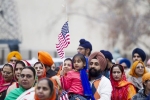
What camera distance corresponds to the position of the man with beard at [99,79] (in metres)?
11.6

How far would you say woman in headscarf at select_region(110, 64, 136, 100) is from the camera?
12.3 meters

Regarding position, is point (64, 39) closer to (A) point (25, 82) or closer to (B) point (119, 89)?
(B) point (119, 89)

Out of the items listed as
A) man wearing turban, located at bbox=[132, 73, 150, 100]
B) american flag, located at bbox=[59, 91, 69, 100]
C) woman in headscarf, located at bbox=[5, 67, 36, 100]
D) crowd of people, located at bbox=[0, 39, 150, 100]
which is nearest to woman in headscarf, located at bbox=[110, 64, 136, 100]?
crowd of people, located at bbox=[0, 39, 150, 100]

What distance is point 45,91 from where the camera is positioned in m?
9.79

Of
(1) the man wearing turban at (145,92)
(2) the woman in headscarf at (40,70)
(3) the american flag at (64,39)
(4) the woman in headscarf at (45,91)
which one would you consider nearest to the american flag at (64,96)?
(4) the woman in headscarf at (45,91)

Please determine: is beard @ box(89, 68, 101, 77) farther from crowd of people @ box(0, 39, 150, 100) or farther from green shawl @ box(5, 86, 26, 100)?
green shawl @ box(5, 86, 26, 100)

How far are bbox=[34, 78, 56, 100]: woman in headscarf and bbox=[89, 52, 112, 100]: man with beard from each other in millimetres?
1870

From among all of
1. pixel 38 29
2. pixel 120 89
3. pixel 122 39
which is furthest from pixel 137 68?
pixel 122 39

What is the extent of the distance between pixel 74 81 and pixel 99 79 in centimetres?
66

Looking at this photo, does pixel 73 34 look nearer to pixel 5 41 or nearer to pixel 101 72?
pixel 5 41

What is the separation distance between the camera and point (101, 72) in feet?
39.5

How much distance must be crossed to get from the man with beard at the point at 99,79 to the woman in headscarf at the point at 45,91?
6.14 ft

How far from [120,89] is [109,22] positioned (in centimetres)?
2522

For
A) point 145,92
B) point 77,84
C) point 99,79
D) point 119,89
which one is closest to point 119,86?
point 119,89
